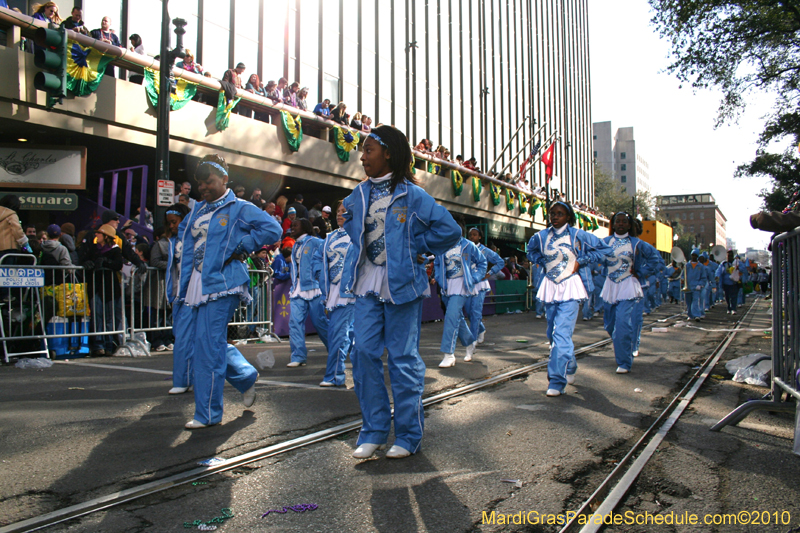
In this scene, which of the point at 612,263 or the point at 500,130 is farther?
the point at 500,130

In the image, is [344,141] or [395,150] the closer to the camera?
[395,150]

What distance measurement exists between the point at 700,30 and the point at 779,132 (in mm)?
6593

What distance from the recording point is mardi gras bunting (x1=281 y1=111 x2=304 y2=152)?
17328 mm

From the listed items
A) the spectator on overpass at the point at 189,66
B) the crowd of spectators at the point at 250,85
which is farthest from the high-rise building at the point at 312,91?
the spectator on overpass at the point at 189,66

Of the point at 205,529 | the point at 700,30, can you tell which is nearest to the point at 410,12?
the point at 700,30

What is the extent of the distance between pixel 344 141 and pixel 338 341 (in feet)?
44.1

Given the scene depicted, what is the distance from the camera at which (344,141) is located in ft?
63.6

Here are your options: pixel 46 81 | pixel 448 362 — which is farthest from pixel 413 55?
pixel 448 362

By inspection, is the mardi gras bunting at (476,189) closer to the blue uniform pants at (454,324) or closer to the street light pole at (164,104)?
the street light pole at (164,104)

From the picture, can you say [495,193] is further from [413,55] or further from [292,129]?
[292,129]

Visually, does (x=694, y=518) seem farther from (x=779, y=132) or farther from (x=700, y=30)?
(x=779, y=132)

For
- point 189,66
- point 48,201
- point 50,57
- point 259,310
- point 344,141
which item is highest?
point 189,66

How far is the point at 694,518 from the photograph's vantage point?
2984 millimetres

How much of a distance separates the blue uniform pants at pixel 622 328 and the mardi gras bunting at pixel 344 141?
39.4 feet
